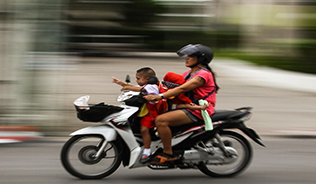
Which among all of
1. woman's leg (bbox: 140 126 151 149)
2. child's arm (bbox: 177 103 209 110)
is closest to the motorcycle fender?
woman's leg (bbox: 140 126 151 149)

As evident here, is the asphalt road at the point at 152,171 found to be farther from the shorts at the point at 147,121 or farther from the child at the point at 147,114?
the shorts at the point at 147,121

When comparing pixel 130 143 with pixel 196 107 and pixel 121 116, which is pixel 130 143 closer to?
pixel 121 116

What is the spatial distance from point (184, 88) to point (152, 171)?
1170 millimetres

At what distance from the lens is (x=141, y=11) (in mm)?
20234

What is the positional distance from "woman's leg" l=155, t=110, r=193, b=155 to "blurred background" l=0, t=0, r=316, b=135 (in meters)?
2.76

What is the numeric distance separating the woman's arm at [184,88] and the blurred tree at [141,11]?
1645 centimetres

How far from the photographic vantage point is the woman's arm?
4.05 metres

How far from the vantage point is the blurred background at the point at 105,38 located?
6469 mm

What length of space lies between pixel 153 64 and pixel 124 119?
12.4 metres

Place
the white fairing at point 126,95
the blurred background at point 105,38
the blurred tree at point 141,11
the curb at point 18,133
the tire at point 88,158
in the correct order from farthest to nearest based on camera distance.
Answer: the blurred tree at point 141,11, the blurred background at point 105,38, the curb at point 18,133, the tire at point 88,158, the white fairing at point 126,95

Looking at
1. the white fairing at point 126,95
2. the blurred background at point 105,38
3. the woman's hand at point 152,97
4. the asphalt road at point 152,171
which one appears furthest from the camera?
the blurred background at point 105,38

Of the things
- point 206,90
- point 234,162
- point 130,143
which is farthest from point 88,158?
point 234,162

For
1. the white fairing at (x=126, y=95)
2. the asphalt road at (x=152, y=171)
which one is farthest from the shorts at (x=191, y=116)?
the asphalt road at (x=152, y=171)

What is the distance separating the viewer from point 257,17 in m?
18.4
